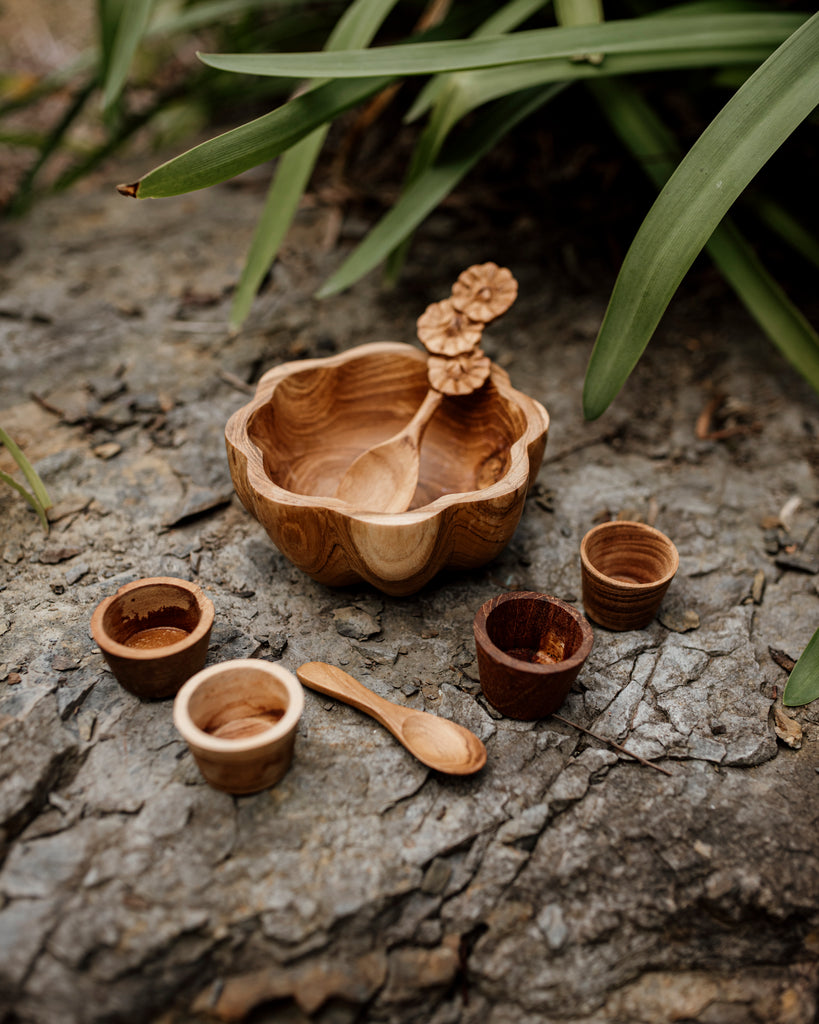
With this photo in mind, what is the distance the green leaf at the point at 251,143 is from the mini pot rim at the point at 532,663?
81cm

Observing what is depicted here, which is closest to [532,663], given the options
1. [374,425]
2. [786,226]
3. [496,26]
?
[374,425]

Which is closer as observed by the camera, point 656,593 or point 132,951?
point 132,951

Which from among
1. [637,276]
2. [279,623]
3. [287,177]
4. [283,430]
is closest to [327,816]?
[279,623]

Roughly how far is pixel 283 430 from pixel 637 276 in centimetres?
66

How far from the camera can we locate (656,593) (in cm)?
117

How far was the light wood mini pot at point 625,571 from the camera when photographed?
117 cm

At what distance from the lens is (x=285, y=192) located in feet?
5.01

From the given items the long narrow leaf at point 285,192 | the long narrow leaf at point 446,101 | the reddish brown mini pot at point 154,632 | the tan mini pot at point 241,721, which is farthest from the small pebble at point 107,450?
the long narrow leaf at point 446,101

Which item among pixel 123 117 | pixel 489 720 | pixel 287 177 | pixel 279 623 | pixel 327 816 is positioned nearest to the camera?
pixel 327 816

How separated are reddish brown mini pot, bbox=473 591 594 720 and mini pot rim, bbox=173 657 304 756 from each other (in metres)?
0.26

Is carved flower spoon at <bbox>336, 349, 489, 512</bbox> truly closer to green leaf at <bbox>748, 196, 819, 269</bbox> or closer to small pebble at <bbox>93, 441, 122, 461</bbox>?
small pebble at <bbox>93, 441, 122, 461</bbox>

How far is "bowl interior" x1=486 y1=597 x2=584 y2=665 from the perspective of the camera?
1104mm

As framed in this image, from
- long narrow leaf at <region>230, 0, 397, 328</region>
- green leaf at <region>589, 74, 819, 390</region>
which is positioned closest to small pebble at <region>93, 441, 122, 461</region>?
long narrow leaf at <region>230, 0, 397, 328</region>

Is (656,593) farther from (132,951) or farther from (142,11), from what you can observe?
(142,11)
